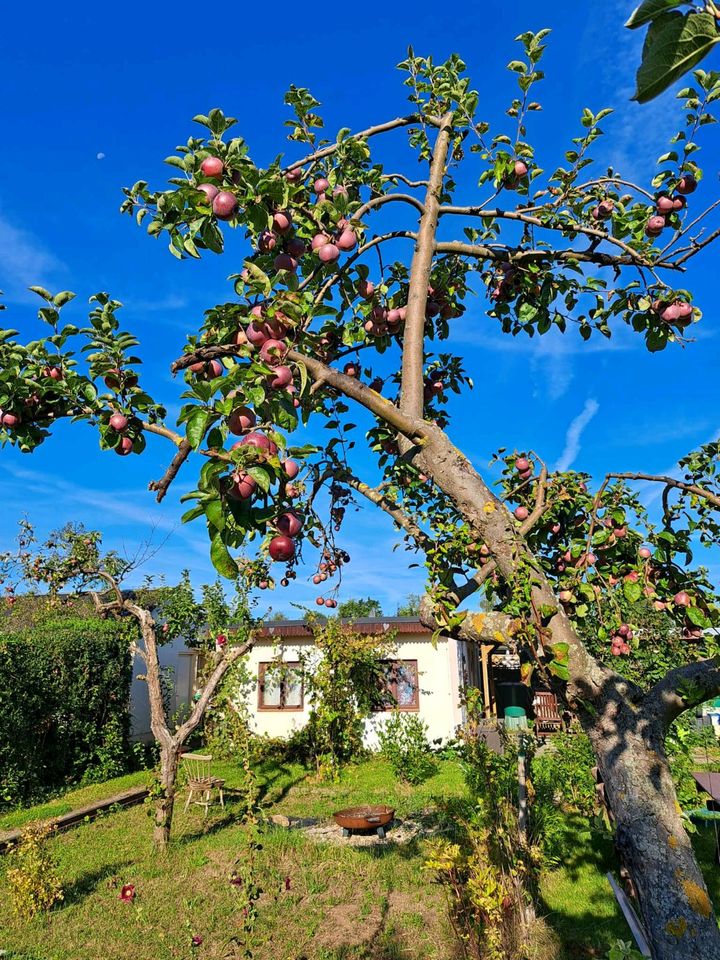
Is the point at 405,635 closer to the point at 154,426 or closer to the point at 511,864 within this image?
the point at 511,864

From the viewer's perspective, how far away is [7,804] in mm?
10109

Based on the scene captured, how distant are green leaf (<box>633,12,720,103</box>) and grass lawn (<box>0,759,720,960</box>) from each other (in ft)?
18.1

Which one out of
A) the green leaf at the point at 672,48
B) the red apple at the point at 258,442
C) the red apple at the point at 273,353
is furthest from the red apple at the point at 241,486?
the green leaf at the point at 672,48

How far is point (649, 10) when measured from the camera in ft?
2.38

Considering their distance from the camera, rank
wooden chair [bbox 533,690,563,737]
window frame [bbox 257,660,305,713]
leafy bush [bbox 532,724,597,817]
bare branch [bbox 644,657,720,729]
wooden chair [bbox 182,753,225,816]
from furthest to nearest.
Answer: wooden chair [bbox 533,690,563,737] < window frame [bbox 257,660,305,713] < wooden chair [bbox 182,753,225,816] < leafy bush [bbox 532,724,597,817] < bare branch [bbox 644,657,720,729]

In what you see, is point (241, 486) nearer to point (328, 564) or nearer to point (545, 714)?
point (328, 564)

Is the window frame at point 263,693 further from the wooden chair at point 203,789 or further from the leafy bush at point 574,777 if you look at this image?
the leafy bush at point 574,777

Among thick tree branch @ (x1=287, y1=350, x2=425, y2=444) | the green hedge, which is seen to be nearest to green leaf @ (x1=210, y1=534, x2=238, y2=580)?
thick tree branch @ (x1=287, y1=350, x2=425, y2=444)

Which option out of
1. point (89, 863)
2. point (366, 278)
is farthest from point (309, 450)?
point (89, 863)

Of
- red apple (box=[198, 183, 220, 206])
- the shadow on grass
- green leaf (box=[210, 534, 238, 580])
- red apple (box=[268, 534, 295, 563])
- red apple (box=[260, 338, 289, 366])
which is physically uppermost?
red apple (box=[198, 183, 220, 206])

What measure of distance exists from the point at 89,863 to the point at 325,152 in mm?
8408

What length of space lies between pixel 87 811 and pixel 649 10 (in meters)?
11.5

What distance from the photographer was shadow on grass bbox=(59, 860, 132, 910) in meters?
6.27

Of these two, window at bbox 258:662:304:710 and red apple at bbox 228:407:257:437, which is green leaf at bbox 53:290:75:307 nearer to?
red apple at bbox 228:407:257:437
